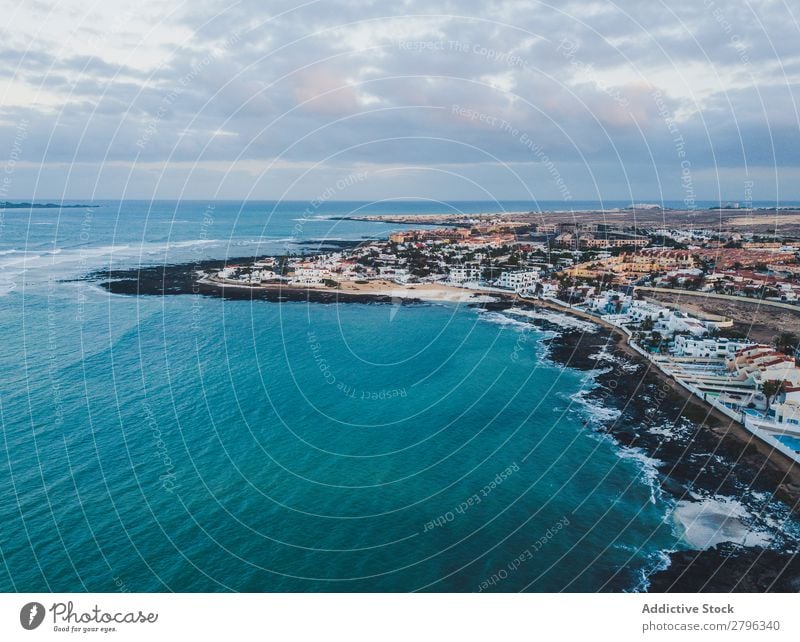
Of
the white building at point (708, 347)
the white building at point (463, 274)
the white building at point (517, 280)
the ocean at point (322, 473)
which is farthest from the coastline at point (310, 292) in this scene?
the ocean at point (322, 473)

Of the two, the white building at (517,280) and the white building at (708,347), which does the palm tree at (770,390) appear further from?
the white building at (517,280)

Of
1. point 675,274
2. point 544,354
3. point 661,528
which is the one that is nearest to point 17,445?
point 661,528

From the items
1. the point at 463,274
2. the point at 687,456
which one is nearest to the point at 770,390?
the point at 687,456

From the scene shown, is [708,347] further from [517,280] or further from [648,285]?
[517,280]

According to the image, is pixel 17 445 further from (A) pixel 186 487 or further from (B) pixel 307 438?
(B) pixel 307 438

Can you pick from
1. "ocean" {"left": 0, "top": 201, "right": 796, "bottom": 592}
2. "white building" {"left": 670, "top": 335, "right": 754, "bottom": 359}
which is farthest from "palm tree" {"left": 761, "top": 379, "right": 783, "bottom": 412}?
"white building" {"left": 670, "top": 335, "right": 754, "bottom": 359}
